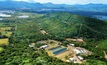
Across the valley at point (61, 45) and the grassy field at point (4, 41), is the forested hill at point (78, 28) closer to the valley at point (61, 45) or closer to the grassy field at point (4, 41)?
the valley at point (61, 45)

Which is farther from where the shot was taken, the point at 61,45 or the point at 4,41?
the point at 4,41

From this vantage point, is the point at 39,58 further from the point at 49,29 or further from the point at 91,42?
the point at 49,29

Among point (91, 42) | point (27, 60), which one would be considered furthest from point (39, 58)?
point (91, 42)

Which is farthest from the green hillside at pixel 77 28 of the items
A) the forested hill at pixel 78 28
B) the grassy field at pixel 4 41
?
the grassy field at pixel 4 41

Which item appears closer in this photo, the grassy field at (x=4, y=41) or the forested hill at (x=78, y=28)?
the grassy field at (x=4, y=41)

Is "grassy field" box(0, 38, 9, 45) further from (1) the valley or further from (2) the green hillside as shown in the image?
(2) the green hillside

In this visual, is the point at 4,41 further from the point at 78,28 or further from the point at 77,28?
the point at 78,28

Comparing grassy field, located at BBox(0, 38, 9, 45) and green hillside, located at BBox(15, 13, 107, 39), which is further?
green hillside, located at BBox(15, 13, 107, 39)

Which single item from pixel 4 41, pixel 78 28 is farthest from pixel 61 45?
pixel 4 41

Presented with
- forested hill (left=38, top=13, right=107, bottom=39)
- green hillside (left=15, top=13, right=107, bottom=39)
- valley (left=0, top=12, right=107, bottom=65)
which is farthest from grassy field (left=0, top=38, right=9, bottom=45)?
forested hill (left=38, top=13, right=107, bottom=39)

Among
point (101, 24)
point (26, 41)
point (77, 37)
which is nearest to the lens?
point (26, 41)

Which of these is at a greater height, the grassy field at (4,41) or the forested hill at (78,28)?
the forested hill at (78,28)
